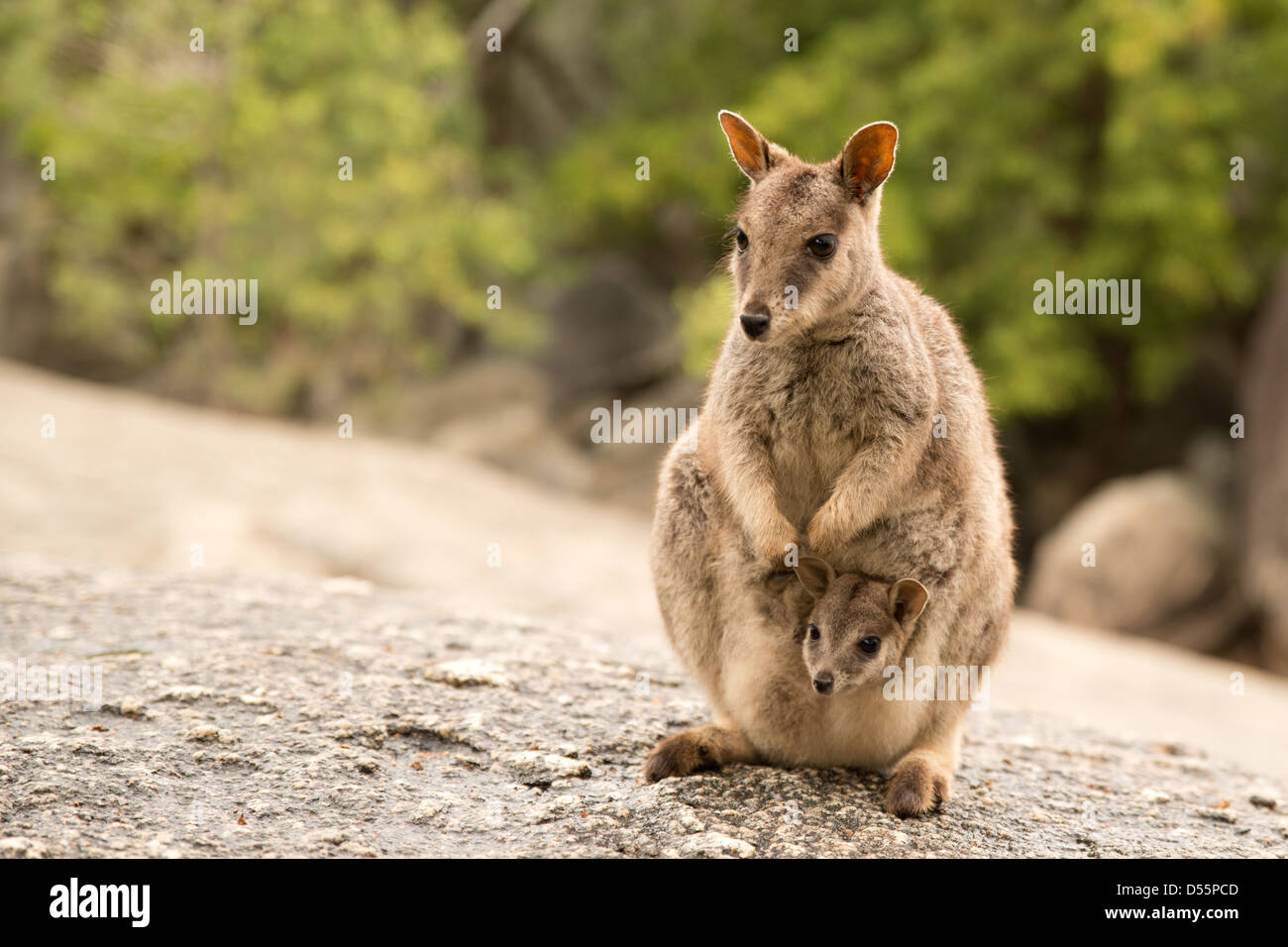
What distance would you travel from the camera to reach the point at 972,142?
14.0m

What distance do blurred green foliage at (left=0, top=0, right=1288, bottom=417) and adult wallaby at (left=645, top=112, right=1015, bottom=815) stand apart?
846 centimetres

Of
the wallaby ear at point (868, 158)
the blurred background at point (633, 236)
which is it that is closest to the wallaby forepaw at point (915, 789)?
the wallaby ear at point (868, 158)

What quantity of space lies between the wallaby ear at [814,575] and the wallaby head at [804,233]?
73 cm

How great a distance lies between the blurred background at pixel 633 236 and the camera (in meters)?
13.0

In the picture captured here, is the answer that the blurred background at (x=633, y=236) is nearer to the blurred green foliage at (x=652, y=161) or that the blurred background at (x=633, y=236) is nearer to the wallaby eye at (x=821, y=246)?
the blurred green foliage at (x=652, y=161)

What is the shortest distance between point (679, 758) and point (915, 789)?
0.77 meters

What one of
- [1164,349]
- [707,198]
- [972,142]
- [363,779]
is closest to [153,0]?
[707,198]

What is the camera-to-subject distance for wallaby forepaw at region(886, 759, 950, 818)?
4.01 metres

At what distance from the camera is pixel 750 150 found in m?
4.32

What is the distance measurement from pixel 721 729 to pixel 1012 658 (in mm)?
5740
